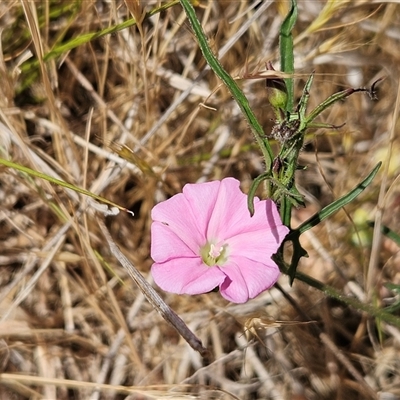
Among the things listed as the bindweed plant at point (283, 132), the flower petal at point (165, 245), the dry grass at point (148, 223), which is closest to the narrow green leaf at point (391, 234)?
the dry grass at point (148, 223)

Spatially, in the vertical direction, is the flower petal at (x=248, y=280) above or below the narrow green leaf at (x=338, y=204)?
below

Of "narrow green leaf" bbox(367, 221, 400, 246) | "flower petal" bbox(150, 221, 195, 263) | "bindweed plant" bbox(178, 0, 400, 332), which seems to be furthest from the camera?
"narrow green leaf" bbox(367, 221, 400, 246)

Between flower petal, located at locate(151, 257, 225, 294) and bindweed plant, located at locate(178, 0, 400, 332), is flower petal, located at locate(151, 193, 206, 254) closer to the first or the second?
flower petal, located at locate(151, 257, 225, 294)

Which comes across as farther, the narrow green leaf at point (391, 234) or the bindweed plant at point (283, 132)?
the narrow green leaf at point (391, 234)

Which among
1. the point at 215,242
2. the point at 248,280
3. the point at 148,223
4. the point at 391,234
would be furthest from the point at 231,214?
the point at 148,223

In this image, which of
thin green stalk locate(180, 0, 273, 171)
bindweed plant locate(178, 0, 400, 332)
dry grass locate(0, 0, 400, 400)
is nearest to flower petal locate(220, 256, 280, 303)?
bindweed plant locate(178, 0, 400, 332)

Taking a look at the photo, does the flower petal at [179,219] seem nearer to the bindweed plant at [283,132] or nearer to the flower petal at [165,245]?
the flower petal at [165,245]
